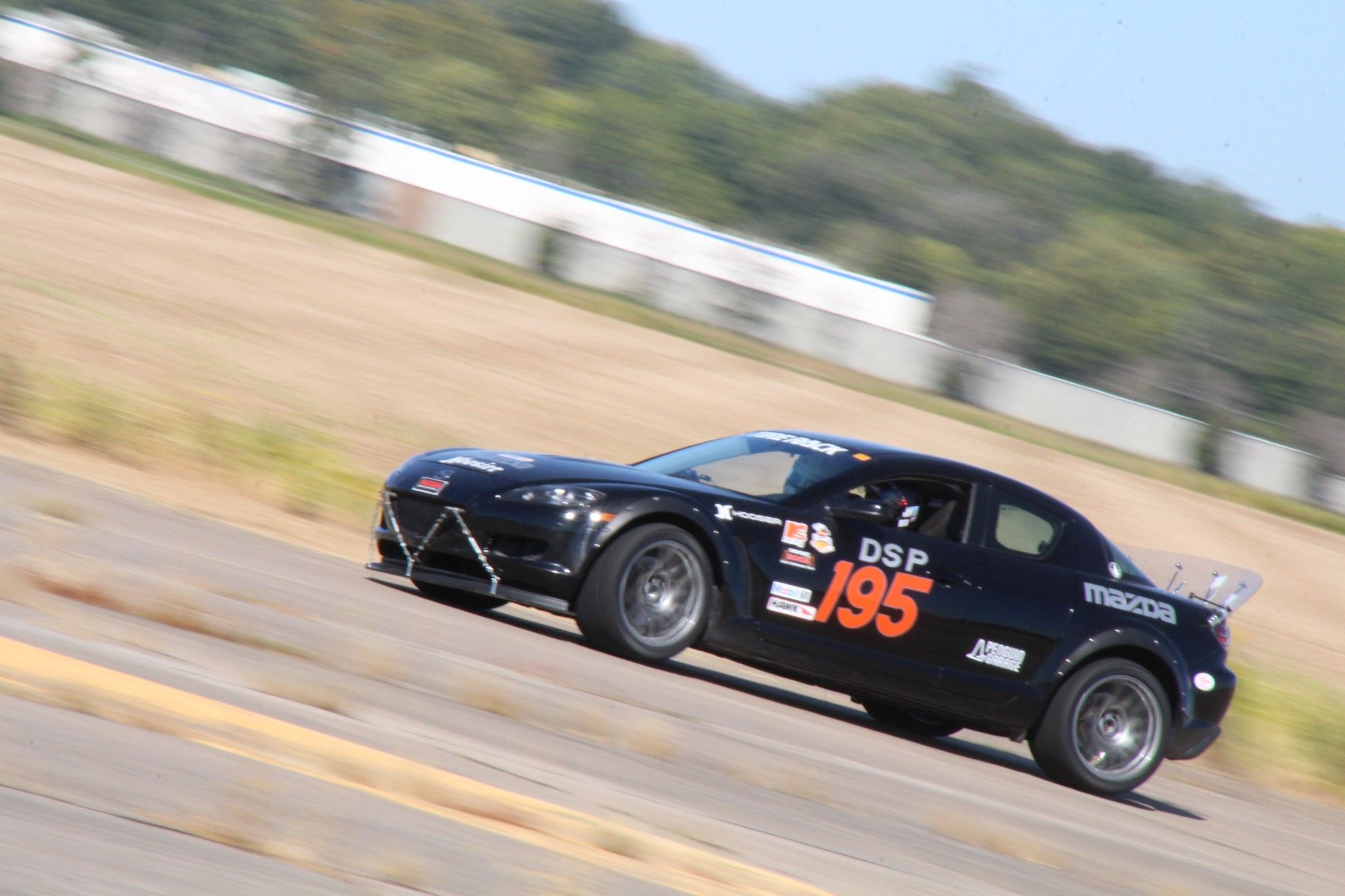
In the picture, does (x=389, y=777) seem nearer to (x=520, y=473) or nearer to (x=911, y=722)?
(x=520, y=473)

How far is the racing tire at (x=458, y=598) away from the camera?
29.9 feet

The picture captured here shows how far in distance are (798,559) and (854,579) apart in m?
0.33

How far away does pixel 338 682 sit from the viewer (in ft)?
19.7

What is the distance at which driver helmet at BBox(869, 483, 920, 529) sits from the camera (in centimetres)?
890

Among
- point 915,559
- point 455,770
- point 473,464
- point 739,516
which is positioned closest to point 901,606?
point 915,559

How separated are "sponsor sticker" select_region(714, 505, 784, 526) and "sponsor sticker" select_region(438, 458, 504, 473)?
1136 mm

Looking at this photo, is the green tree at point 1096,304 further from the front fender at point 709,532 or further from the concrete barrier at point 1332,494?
the front fender at point 709,532

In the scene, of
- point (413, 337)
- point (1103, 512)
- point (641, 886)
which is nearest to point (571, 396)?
point (413, 337)

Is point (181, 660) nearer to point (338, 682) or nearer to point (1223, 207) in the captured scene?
point (338, 682)

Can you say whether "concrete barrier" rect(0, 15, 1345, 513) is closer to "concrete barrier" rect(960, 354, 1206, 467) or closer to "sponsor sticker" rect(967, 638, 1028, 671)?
"concrete barrier" rect(960, 354, 1206, 467)

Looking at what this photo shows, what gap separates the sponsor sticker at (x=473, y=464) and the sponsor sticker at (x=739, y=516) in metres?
1.14

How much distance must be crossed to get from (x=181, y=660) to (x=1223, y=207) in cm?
12904

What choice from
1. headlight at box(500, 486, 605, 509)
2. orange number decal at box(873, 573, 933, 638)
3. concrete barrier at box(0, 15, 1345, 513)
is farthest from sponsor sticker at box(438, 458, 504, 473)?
concrete barrier at box(0, 15, 1345, 513)

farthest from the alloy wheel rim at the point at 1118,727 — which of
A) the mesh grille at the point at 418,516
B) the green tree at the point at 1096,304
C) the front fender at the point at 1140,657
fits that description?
the green tree at the point at 1096,304
